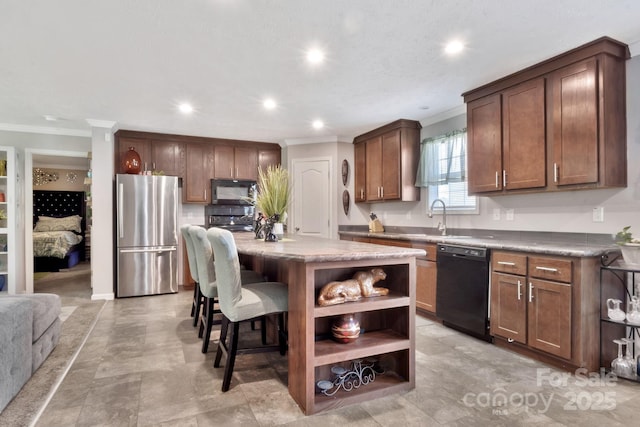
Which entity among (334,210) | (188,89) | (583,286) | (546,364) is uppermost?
(188,89)

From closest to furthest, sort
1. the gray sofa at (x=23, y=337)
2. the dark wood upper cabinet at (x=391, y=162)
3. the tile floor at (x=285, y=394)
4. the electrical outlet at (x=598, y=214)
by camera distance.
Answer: the tile floor at (x=285, y=394) → the gray sofa at (x=23, y=337) → the electrical outlet at (x=598, y=214) → the dark wood upper cabinet at (x=391, y=162)

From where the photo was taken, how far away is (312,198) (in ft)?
18.4

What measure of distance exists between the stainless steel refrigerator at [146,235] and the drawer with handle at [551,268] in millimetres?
4298

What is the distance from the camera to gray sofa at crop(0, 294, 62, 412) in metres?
1.97

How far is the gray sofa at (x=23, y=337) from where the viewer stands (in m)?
1.97

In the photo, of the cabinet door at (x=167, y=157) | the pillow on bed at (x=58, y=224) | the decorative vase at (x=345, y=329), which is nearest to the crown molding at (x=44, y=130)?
the cabinet door at (x=167, y=157)

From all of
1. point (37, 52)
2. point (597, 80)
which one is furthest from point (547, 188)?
point (37, 52)

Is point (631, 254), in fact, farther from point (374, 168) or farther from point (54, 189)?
point (54, 189)

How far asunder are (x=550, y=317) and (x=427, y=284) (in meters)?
1.27

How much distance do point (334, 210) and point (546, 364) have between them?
11.4ft

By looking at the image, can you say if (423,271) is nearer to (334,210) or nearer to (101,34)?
(334,210)

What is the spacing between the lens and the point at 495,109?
3.23 meters

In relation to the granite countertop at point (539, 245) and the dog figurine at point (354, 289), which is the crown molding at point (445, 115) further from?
the dog figurine at point (354, 289)

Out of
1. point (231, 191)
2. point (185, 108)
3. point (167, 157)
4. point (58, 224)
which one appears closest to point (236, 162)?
point (231, 191)
